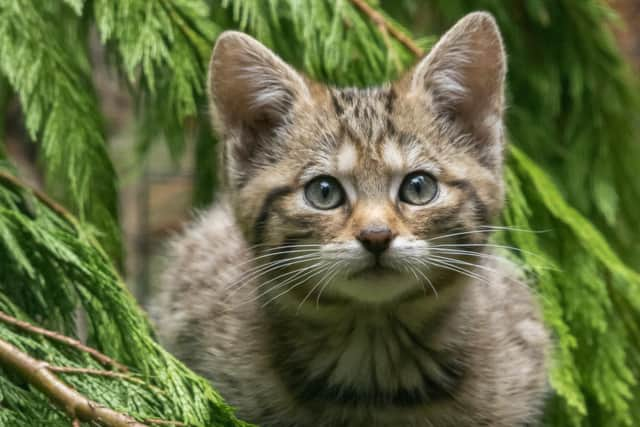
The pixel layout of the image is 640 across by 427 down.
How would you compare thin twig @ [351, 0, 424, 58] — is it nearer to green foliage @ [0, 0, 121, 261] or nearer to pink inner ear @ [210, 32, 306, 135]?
pink inner ear @ [210, 32, 306, 135]

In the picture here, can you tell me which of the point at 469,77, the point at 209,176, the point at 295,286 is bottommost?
the point at 295,286

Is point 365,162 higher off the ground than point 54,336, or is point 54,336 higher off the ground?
point 365,162

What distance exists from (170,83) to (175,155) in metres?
0.48

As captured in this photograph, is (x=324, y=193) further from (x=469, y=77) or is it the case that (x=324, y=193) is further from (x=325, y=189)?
(x=469, y=77)

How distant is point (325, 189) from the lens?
2475 mm

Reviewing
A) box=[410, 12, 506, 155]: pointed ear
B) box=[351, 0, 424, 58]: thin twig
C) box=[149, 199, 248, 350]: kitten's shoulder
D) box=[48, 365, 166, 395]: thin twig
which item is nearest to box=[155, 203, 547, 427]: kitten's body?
box=[149, 199, 248, 350]: kitten's shoulder

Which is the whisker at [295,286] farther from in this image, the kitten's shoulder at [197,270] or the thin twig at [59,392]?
the thin twig at [59,392]

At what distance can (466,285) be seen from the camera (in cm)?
263

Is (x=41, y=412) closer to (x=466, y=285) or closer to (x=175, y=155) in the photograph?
(x=466, y=285)

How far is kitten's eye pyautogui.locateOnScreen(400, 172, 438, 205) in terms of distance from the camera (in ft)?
8.00

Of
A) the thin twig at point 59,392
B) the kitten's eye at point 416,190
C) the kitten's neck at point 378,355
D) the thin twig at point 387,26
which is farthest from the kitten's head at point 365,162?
the thin twig at point 59,392

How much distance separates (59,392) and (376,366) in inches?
38.8

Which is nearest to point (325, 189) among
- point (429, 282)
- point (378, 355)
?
point (429, 282)

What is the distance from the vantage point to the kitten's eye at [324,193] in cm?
245
